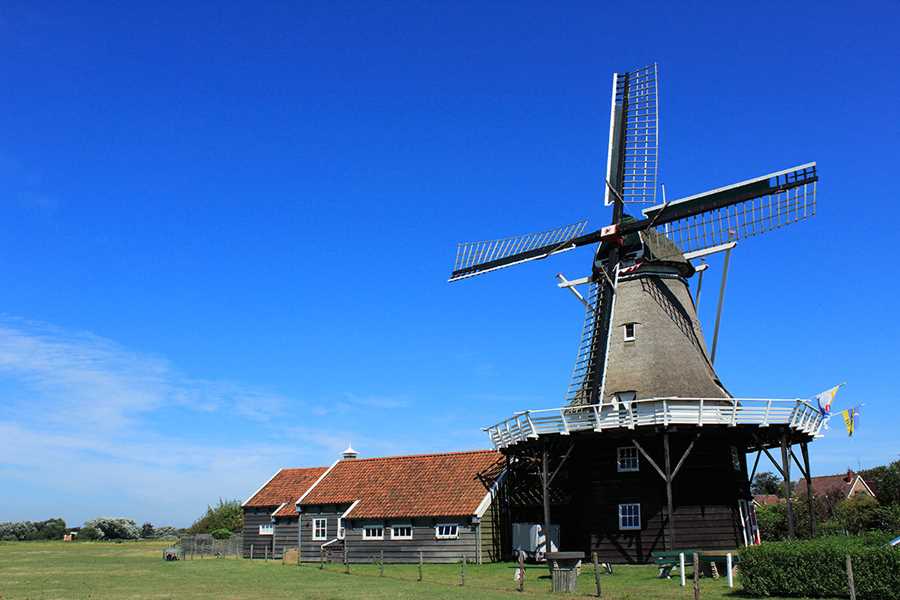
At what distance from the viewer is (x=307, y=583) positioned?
25078mm

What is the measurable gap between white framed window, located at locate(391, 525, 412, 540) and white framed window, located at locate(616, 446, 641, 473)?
1035 centimetres

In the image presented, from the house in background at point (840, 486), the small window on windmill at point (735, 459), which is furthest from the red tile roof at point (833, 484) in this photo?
the small window on windmill at point (735, 459)

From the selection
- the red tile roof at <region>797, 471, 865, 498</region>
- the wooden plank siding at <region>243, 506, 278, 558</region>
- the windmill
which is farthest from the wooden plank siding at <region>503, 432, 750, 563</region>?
the red tile roof at <region>797, 471, 865, 498</region>

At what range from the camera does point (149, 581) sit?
85.3 feet

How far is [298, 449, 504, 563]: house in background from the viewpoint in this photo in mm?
33625

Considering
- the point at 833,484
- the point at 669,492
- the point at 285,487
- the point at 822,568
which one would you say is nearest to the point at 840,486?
the point at 833,484

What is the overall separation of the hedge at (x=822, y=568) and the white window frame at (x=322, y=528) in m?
23.5

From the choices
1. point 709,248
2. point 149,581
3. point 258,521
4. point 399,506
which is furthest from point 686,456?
point 258,521

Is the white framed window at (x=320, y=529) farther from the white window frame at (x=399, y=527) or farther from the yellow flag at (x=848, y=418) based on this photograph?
the yellow flag at (x=848, y=418)

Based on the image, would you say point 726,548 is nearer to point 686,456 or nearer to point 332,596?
point 686,456

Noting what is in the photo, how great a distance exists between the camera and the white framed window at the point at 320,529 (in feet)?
128

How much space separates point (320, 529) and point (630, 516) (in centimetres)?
1664

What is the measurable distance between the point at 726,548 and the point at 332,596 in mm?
15506

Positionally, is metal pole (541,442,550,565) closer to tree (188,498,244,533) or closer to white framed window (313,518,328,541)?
white framed window (313,518,328,541)
